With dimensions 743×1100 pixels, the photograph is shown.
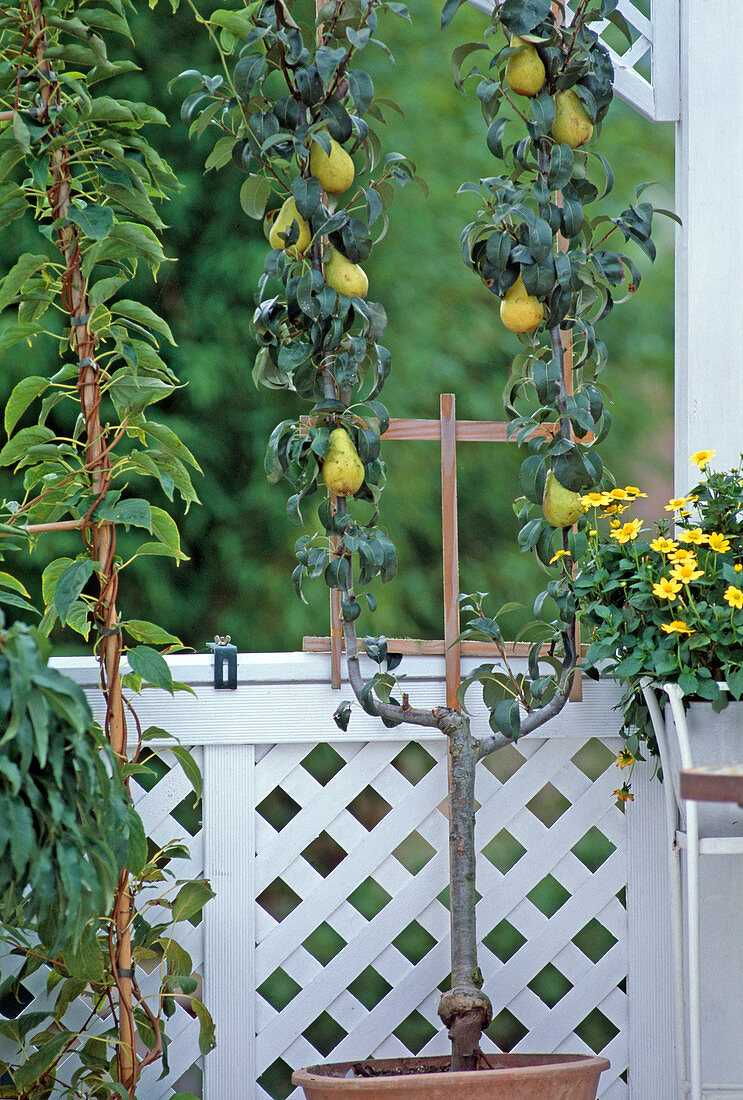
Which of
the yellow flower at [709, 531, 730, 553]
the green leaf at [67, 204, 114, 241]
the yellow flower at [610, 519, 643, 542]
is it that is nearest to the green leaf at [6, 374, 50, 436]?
the green leaf at [67, 204, 114, 241]

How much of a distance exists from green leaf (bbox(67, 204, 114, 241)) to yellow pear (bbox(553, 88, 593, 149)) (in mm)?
643

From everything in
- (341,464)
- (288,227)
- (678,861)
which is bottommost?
(678,861)

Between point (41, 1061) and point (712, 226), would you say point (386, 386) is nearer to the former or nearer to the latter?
point (712, 226)

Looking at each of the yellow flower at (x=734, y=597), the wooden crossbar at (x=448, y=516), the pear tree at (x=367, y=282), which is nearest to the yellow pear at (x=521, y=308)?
the pear tree at (x=367, y=282)

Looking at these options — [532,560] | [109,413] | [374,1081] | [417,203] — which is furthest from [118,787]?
[417,203]

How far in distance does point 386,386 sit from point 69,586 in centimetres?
101

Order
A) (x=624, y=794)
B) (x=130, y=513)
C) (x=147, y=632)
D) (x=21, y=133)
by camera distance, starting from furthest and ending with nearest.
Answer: (x=624, y=794) < (x=147, y=632) < (x=130, y=513) < (x=21, y=133)

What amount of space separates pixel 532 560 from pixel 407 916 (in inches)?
33.0

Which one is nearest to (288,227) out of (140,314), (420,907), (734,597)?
(140,314)

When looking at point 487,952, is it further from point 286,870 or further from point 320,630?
point 320,630

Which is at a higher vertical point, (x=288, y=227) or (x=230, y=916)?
(x=288, y=227)

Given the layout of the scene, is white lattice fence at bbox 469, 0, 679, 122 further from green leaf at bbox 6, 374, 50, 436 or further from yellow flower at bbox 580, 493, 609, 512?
green leaf at bbox 6, 374, 50, 436

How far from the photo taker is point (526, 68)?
1437 mm

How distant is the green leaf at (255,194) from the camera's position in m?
1.47
